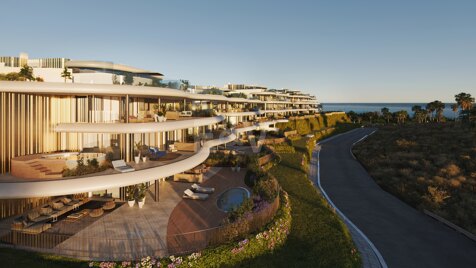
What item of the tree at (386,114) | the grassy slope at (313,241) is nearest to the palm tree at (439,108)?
the tree at (386,114)

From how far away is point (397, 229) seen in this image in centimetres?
2158

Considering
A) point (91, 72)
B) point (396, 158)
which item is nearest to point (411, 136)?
point (396, 158)

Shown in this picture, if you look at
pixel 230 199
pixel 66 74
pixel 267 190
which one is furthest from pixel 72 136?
pixel 267 190

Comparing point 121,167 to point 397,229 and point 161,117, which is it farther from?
point 397,229

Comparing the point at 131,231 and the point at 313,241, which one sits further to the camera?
the point at 313,241

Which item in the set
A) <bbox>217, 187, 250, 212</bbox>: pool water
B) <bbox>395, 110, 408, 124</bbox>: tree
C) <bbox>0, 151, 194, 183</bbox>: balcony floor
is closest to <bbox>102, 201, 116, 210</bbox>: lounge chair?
<bbox>0, 151, 194, 183</bbox>: balcony floor

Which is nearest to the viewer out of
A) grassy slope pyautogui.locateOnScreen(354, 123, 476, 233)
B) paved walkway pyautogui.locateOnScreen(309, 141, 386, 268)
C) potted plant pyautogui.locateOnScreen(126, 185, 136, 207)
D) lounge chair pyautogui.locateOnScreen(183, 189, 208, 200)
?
paved walkway pyautogui.locateOnScreen(309, 141, 386, 268)

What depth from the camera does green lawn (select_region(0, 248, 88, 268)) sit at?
13.0 m

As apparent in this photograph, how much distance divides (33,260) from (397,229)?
71.3 feet

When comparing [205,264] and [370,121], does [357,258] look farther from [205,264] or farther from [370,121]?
[370,121]

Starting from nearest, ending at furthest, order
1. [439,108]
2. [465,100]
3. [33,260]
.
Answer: [33,260] < [465,100] < [439,108]

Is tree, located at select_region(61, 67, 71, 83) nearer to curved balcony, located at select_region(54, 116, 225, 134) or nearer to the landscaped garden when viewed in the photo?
curved balcony, located at select_region(54, 116, 225, 134)

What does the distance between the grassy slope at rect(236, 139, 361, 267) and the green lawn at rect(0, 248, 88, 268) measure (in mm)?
7837

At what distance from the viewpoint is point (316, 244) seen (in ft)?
56.8
